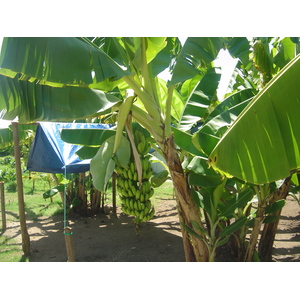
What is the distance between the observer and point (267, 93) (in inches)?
55.6

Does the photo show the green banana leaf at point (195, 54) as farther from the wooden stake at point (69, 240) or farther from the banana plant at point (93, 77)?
the wooden stake at point (69, 240)

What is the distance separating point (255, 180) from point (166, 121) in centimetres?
77

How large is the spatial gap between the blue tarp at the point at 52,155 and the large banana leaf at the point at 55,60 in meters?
Result: 1.99

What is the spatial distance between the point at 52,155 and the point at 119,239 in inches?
64.8

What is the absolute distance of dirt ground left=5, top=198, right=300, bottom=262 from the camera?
11.9 feet

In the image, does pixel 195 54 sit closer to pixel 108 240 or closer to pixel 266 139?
pixel 266 139

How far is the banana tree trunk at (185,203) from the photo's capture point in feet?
6.44

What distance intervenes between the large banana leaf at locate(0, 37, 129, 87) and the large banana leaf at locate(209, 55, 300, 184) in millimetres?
721

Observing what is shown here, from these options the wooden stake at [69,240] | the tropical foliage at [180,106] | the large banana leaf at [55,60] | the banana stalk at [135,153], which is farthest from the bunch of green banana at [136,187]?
the large banana leaf at [55,60]

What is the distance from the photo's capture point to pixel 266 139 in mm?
1421

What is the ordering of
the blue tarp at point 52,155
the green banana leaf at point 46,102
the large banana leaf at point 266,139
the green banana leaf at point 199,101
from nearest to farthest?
the large banana leaf at point 266,139, the green banana leaf at point 46,102, the green banana leaf at point 199,101, the blue tarp at point 52,155

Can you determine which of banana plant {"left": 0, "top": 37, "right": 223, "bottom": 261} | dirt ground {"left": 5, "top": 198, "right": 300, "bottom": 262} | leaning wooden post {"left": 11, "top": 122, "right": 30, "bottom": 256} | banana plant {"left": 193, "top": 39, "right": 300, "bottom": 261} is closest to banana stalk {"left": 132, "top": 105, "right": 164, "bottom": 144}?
banana plant {"left": 0, "top": 37, "right": 223, "bottom": 261}

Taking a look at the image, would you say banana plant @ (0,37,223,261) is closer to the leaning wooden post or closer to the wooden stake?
the wooden stake

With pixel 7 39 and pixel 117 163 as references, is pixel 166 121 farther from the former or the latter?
pixel 7 39
